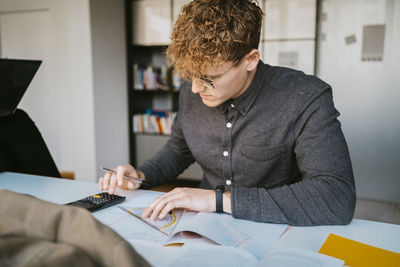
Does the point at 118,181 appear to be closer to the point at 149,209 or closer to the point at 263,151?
the point at 149,209

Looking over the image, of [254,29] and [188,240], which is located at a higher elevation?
[254,29]

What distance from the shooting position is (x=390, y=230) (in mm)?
866

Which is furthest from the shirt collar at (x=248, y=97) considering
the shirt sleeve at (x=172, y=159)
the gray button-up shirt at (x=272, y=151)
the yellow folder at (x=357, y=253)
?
the yellow folder at (x=357, y=253)

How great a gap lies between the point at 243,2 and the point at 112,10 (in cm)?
280

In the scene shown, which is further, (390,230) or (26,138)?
(26,138)

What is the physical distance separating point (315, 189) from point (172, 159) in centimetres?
67

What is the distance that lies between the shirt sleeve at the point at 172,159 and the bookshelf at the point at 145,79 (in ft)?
7.11

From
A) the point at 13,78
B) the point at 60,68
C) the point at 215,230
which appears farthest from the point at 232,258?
the point at 60,68

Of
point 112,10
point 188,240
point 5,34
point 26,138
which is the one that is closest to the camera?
point 188,240

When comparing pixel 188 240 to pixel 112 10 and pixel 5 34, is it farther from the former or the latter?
pixel 5 34

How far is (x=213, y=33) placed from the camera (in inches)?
38.7

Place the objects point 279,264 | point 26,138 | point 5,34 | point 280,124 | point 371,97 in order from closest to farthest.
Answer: point 279,264 → point 280,124 → point 26,138 → point 371,97 → point 5,34

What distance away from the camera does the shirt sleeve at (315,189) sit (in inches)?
35.5

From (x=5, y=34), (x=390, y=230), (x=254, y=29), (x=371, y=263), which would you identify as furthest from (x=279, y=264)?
(x=5, y=34)
